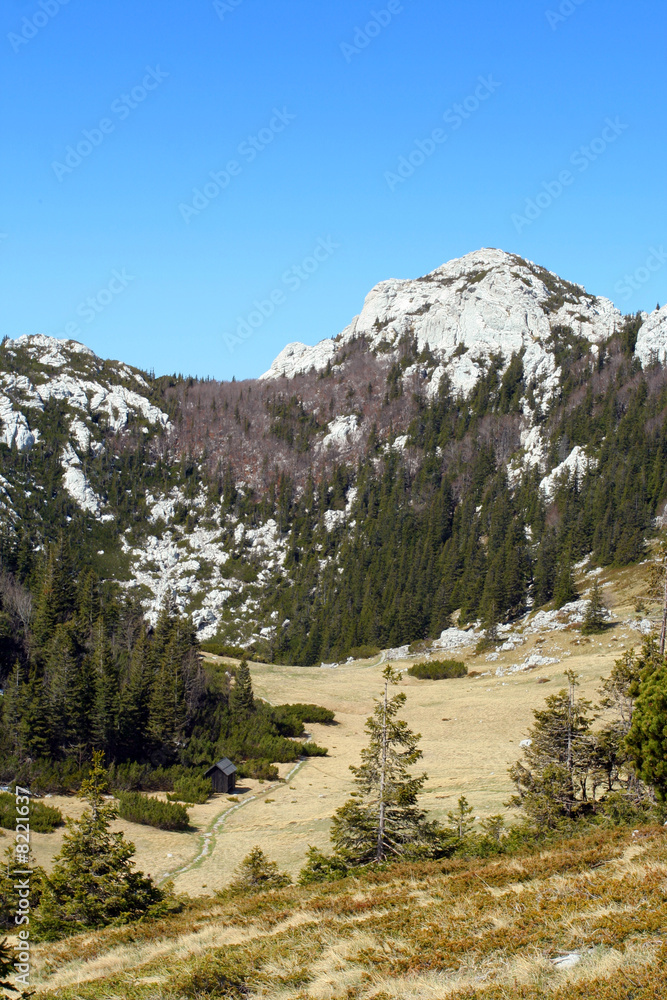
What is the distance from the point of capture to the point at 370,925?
13.1 meters

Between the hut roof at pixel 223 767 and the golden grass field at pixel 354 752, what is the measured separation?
5.63 ft

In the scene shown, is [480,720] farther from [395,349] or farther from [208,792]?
[395,349]

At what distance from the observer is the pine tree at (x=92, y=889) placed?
1922 centimetres

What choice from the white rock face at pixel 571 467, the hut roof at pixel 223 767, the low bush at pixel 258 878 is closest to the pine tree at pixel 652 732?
the low bush at pixel 258 878

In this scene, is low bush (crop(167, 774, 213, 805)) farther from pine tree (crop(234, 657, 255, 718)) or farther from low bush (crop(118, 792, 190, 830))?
pine tree (crop(234, 657, 255, 718))

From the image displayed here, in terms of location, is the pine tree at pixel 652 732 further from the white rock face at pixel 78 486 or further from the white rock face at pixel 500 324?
the white rock face at pixel 78 486

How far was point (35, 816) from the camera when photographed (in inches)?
1340

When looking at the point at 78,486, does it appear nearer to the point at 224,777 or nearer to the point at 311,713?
the point at 311,713

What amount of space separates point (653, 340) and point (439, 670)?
10394 centimetres

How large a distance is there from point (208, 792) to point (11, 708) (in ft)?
47.6

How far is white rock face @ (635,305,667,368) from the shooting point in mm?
145000

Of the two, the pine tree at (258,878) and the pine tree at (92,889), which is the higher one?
the pine tree at (92,889)

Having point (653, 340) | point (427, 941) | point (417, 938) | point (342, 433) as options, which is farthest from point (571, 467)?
point (427, 941)

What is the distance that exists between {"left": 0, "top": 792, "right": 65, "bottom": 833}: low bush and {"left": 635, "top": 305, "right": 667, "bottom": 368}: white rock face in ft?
481
